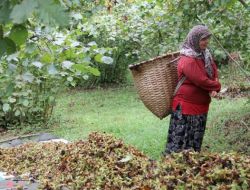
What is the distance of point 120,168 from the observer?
14.3 feet

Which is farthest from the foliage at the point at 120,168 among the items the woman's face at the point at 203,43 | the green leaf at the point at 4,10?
the green leaf at the point at 4,10

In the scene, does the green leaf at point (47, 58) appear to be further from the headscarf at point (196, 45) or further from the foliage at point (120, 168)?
the headscarf at point (196, 45)

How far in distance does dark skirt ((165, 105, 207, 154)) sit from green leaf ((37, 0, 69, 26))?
13.1ft

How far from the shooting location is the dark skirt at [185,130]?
512cm

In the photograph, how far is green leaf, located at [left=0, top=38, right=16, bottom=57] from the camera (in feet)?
5.28

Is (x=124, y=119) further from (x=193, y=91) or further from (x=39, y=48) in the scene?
(x=39, y=48)

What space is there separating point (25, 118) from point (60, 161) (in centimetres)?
462

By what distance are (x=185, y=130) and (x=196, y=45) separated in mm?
901

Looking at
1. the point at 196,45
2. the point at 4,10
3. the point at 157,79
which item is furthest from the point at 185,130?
the point at 4,10

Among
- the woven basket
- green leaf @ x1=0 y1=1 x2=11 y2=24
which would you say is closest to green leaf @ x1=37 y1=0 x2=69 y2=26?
green leaf @ x1=0 y1=1 x2=11 y2=24

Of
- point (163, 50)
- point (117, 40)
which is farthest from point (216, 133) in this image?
point (117, 40)

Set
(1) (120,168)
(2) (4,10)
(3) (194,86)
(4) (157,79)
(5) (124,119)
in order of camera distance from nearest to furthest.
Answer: (2) (4,10) < (1) (120,168) < (3) (194,86) < (4) (157,79) < (5) (124,119)

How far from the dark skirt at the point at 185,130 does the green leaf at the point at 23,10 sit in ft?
13.2

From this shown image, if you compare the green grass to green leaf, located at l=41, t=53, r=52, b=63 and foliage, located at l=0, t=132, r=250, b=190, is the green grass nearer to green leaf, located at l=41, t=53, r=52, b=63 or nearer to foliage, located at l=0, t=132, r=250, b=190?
foliage, located at l=0, t=132, r=250, b=190
